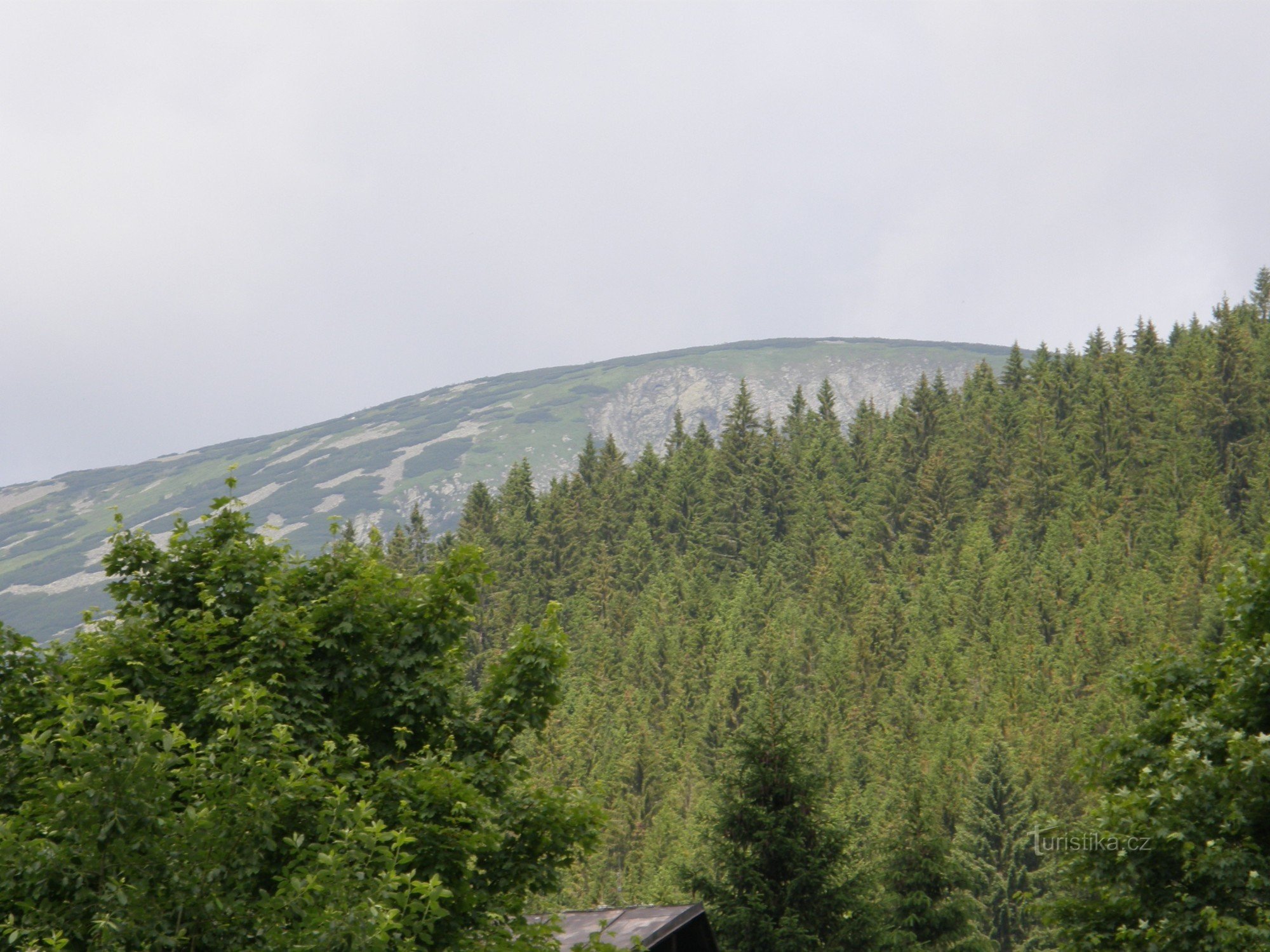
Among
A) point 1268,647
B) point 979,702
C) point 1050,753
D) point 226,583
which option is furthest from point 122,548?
point 979,702

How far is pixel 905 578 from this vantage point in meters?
103

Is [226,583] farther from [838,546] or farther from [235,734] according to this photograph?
[838,546]

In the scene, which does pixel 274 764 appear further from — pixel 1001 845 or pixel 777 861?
pixel 1001 845

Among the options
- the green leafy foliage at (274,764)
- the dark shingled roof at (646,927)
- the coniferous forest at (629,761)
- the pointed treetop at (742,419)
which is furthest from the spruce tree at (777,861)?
the pointed treetop at (742,419)

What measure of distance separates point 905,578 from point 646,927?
89.7 m

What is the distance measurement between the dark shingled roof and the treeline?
100 feet

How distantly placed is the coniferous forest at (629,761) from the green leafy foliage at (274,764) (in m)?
0.04

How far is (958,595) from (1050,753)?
2312 centimetres

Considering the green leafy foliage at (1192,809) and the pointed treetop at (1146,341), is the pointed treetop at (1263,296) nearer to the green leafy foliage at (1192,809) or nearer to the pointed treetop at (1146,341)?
the pointed treetop at (1146,341)

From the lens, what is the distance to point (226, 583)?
44.2ft

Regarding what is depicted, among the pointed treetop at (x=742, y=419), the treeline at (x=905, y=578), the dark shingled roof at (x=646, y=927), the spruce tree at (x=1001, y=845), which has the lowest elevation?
the spruce tree at (x=1001, y=845)

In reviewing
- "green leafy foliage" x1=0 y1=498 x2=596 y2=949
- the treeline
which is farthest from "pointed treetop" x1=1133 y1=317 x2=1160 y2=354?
"green leafy foliage" x1=0 y1=498 x2=596 y2=949

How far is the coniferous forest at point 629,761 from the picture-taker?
9.46 metres

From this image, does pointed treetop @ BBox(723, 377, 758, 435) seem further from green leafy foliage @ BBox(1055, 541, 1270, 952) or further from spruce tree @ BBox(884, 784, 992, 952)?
green leafy foliage @ BBox(1055, 541, 1270, 952)
